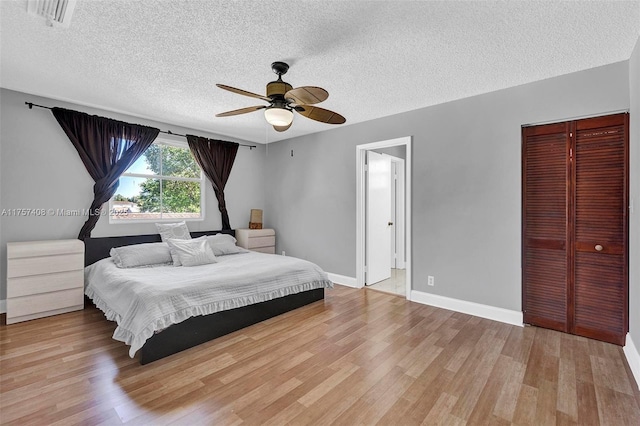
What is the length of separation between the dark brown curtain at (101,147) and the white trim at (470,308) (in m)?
4.24

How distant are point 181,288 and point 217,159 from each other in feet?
9.89

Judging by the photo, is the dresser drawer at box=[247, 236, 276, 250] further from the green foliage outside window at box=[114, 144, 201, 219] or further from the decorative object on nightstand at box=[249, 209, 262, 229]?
the green foliage outside window at box=[114, 144, 201, 219]

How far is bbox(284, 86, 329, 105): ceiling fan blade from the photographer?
7.15 ft

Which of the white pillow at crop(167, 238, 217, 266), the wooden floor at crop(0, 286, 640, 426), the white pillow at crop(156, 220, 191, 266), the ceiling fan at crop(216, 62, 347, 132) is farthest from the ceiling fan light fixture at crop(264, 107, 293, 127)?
the white pillow at crop(156, 220, 191, 266)

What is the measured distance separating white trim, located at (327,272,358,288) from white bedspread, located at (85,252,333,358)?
756 mm

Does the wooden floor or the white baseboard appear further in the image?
the white baseboard

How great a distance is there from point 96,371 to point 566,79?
15.6ft

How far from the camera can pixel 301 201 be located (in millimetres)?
5328

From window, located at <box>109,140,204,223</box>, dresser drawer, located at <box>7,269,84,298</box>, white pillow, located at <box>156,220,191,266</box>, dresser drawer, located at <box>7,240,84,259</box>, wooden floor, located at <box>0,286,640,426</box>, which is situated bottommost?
wooden floor, located at <box>0,286,640,426</box>

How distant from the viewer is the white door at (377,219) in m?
4.63

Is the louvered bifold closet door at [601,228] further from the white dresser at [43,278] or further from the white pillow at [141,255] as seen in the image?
the white dresser at [43,278]

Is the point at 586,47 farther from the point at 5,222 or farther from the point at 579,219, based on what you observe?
the point at 5,222

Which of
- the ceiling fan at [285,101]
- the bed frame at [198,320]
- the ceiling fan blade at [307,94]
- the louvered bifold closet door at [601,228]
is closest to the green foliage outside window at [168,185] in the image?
the bed frame at [198,320]

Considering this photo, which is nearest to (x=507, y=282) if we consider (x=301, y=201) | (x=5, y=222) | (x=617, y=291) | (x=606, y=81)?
(x=617, y=291)
